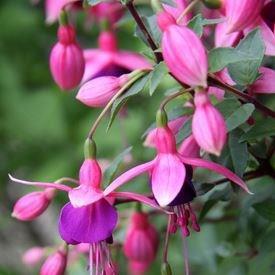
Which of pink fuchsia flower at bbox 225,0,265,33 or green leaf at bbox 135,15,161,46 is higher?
pink fuchsia flower at bbox 225,0,265,33

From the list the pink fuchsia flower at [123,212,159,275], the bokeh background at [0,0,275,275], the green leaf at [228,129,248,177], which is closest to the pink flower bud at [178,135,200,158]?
the green leaf at [228,129,248,177]

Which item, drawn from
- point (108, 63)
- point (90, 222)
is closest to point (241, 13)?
point (90, 222)

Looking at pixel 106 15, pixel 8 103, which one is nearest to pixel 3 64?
pixel 8 103

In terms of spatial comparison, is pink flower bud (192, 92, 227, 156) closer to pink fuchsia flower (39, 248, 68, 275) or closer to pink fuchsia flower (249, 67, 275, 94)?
pink fuchsia flower (249, 67, 275, 94)

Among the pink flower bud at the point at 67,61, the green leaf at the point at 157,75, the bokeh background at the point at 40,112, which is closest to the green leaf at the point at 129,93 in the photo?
the green leaf at the point at 157,75

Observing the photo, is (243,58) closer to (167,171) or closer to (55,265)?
Result: (167,171)

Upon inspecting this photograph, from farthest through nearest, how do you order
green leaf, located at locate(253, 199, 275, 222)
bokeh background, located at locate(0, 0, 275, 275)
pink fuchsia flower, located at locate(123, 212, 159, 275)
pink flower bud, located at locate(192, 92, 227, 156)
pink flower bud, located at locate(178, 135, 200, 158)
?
1. bokeh background, located at locate(0, 0, 275, 275)
2. pink fuchsia flower, located at locate(123, 212, 159, 275)
3. green leaf, located at locate(253, 199, 275, 222)
4. pink flower bud, located at locate(178, 135, 200, 158)
5. pink flower bud, located at locate(192, 92, 227, 156)

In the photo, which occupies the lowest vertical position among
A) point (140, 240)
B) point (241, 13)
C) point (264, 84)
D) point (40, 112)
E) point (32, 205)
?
point (40, 112)
